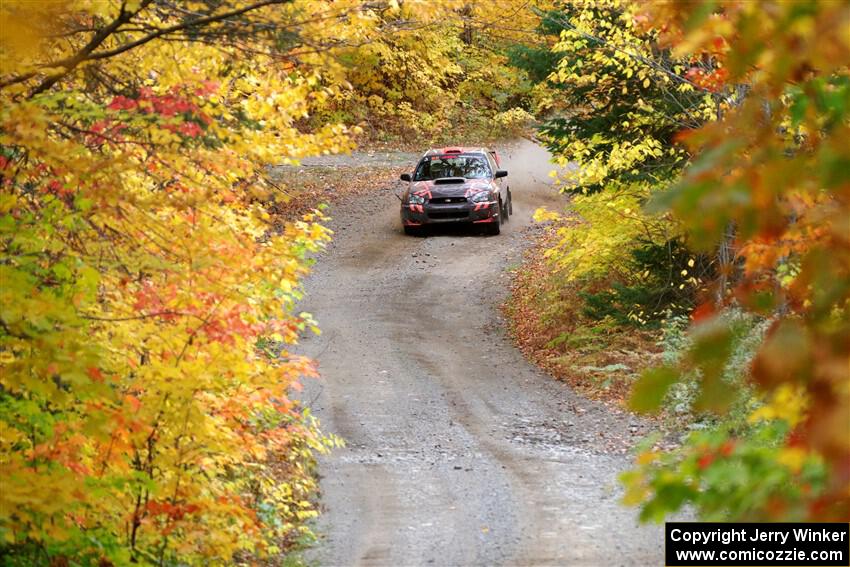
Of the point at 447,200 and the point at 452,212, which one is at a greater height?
the point at 447,200

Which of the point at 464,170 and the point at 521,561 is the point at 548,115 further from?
the point at 521,561

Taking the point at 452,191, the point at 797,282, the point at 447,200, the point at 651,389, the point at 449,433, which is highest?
the point at 797,282

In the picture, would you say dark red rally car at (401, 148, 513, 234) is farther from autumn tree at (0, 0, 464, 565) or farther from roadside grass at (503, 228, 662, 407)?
autumn tree at (0, 0, 464, 565)

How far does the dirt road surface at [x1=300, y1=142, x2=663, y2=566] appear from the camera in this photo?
29.4 ft

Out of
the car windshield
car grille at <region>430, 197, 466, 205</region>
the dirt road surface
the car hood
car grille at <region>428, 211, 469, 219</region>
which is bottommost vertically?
the dirt road surface

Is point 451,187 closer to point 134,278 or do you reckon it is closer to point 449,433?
point 449,433

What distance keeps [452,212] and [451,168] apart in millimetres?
1142

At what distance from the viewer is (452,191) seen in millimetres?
23891

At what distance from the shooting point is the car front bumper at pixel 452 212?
24172 millimetres

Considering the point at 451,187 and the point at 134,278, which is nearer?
the point at 134,278

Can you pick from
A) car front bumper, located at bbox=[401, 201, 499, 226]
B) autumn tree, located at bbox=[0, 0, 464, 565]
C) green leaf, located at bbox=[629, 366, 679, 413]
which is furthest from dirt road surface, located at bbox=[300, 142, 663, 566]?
green leaf, located at bbox=[629, 366, 679, 413]

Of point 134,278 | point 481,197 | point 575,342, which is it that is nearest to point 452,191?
point 481,197

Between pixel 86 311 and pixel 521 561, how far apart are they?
416 centimetres

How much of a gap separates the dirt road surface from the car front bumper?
91cm
